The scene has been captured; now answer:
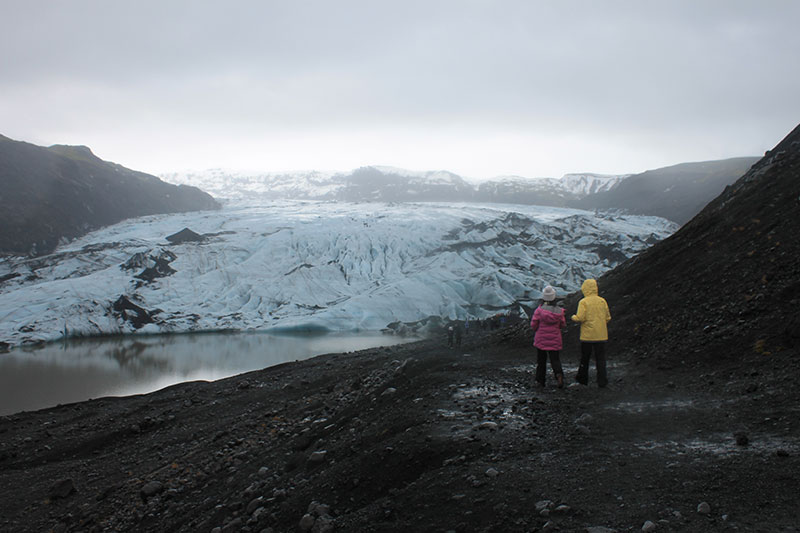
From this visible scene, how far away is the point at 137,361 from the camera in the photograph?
19984mm

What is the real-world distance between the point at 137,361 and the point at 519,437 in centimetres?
1965

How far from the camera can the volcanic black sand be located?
282 centimetres

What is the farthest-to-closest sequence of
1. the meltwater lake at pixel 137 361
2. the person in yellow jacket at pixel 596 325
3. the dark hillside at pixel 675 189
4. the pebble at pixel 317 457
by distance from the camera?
the dark hillside at pixel 675 189, the meltwater lake at pixel 137 361, the person in yellow jacket at pixel 596 325, the pebble at pixel 317 457

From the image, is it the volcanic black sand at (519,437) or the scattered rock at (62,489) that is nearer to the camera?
the volcanic black sand at (519,437)

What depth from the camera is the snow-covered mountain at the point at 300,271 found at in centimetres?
2631

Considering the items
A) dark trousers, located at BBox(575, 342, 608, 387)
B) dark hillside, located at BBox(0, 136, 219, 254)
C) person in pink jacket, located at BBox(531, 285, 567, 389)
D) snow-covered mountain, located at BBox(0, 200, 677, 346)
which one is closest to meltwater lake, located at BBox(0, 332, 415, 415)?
snow-covered mountain, located at BBox(0, 200, 677, 346)

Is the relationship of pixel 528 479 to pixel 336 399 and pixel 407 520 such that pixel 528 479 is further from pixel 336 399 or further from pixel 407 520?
pixel 336 399

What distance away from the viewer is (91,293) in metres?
26.7

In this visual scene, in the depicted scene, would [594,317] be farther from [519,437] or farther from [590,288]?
[519,437]

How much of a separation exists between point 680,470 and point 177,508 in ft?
14.5

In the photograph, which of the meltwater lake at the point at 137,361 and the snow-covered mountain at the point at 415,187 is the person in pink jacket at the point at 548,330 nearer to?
the meltwater lake at the point at 137,361

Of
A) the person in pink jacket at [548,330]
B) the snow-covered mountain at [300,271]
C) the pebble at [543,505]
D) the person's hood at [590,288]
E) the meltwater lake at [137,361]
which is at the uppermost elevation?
the person's hood at [590,288]

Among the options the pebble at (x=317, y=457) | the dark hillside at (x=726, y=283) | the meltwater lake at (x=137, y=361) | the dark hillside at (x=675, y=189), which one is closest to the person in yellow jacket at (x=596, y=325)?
the dark hillside at (x=726, y=283)

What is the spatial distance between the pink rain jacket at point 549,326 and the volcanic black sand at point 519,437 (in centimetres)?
47
